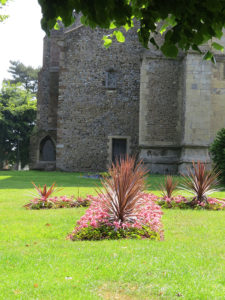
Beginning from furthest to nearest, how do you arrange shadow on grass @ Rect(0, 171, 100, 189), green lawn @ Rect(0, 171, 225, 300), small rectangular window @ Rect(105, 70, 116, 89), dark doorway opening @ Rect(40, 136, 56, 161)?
dark doorway opening @ Rect(40, 136, 56, 161), small rectangular window @ Rect(105, 70, 116, 89), shadow on grass @ Rect(0, 171, 100, 189), green lawn @ Rect(0, 171, 225, 300)

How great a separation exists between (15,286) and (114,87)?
19.7m

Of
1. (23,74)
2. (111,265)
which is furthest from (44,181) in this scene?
(23,74)

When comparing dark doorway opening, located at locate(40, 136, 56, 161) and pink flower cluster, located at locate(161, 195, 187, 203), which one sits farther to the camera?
dark doorway opening, located at locate(40, 136, 56, 161)

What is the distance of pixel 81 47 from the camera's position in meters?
22.5

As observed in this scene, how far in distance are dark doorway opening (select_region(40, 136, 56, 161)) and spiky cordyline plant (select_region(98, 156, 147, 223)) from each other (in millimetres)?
20376

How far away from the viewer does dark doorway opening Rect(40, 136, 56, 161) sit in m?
26.0

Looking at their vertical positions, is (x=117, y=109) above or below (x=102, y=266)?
above

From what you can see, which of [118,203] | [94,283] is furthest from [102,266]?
[118,203]

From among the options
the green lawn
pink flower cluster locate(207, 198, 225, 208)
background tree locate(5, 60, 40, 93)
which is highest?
background tree locate(5, 60, 40, 93)

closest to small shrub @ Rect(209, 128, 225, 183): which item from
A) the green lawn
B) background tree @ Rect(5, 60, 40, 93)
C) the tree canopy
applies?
the green lawn

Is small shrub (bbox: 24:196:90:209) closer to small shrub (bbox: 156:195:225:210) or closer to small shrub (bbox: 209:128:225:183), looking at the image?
small shrub (bbox: 156:195:225:210)

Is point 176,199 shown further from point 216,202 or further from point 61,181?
point 61,181

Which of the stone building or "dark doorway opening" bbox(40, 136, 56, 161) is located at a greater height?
the stone building

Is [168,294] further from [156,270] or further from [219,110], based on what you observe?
[219,110]
